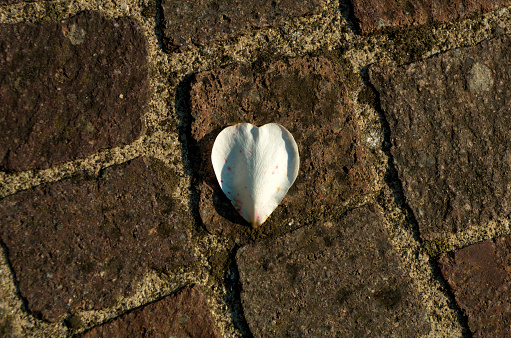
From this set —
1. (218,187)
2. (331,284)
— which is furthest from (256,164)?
(331,284)

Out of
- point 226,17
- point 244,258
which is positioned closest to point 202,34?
point 226,17

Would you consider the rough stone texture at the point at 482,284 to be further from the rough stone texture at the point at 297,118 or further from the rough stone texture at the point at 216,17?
the rough stone texture at the point at 216,17

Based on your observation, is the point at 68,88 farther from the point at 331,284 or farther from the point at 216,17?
the point at 331,284

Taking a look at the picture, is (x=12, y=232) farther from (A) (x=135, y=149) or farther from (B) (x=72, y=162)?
(A) (x=135, y=149)

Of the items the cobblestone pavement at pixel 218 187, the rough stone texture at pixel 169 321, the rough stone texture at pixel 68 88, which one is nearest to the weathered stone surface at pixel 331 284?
the cobblestone pavement at pixel 218 187

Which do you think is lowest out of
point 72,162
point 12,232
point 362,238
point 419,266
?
point 419,266

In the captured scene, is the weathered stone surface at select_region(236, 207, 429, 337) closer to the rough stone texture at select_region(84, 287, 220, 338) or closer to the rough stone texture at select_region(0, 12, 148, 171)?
the rough stone texture at select_region(84, 287, 220, 338)
